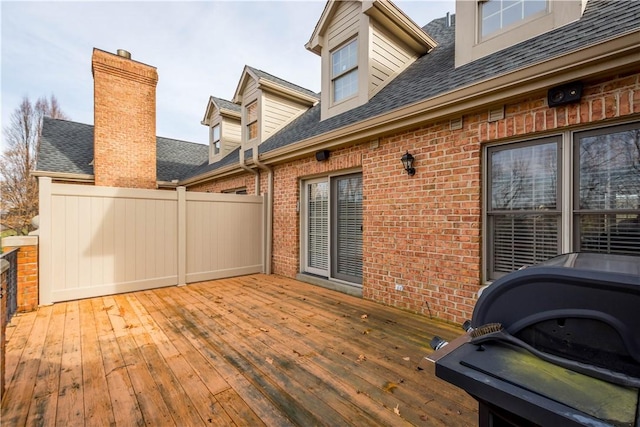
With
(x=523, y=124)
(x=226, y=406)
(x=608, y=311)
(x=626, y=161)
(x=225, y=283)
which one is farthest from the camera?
(x=225, y=283)

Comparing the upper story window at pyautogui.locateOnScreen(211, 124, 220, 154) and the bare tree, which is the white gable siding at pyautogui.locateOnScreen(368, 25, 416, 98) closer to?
the upper story window at pyautogui.locateOnScreen(211, 124, 220, 154)

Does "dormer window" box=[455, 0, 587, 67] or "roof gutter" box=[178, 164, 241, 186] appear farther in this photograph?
"roof gutter" box=[178, 164, 241, 186]

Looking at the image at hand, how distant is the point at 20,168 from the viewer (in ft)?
44.3

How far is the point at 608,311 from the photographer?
3.18 feet

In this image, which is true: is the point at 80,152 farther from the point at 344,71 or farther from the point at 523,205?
the point at 523,205

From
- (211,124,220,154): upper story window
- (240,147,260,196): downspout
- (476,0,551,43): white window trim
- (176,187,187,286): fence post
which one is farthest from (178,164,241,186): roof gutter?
(476,0,551,43): white window trim

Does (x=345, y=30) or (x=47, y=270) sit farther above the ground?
(x=345, y=30)

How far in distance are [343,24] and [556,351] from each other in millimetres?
6236

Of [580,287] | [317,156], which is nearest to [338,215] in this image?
[317,156]

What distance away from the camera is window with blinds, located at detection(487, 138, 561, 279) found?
2.91 m

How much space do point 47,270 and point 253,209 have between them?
3.57m

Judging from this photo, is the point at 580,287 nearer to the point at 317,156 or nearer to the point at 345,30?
the point at 317,156

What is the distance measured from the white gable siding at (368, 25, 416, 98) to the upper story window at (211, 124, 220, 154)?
7043 millimetres

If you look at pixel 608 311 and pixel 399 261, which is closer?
pixel 608 311
